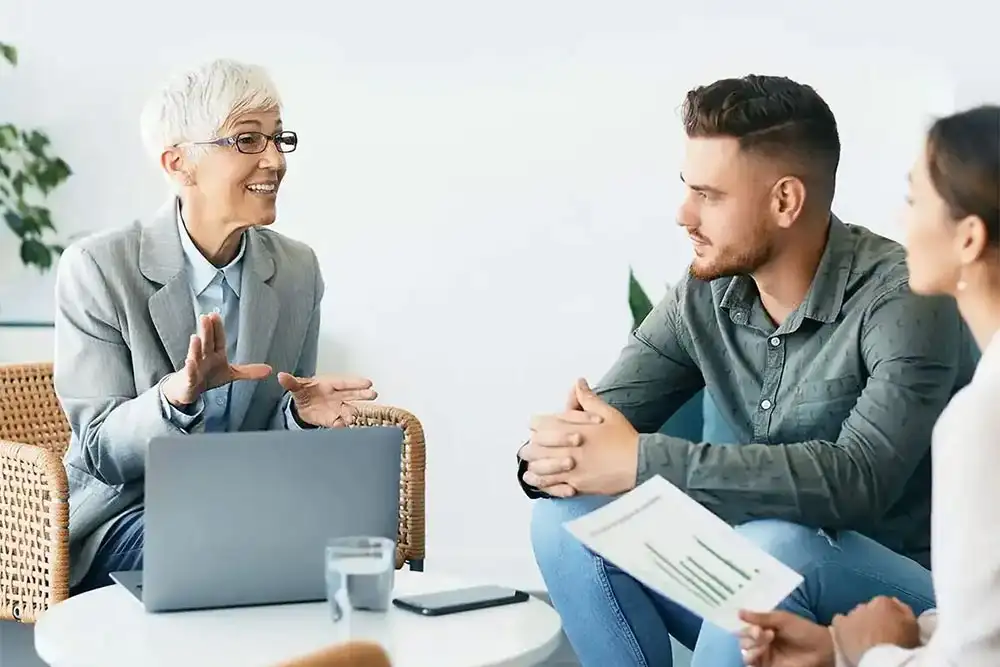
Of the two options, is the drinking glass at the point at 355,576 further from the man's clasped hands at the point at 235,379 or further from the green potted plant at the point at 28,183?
the green potted plant at the point at 28,183

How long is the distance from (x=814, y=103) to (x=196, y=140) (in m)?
0.99

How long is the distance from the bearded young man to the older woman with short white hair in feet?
1.52

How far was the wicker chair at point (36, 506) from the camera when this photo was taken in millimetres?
2021

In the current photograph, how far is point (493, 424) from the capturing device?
139 inches

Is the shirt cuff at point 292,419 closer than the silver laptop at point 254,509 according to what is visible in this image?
No

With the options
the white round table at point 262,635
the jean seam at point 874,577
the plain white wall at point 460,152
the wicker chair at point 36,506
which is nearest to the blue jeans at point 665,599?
the jean seam at point 874,577

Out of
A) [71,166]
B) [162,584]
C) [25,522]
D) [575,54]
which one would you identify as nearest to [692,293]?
[162,584]

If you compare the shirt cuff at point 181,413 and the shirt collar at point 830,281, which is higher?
the shirt collar at point 830,281

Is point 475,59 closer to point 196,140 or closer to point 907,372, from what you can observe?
point 196,140

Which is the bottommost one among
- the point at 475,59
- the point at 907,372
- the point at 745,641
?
the point at 745,641

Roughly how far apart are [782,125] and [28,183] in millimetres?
2139

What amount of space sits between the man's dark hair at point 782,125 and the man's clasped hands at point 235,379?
0.68 m

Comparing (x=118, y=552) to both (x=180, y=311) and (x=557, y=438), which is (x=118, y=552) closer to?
(x=180, y=311)

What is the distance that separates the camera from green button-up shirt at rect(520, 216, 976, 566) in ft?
5.89
